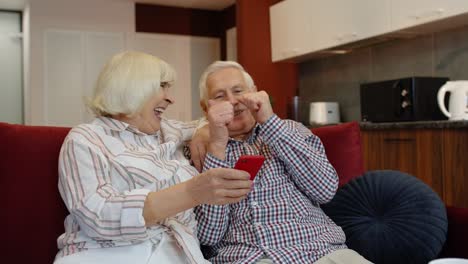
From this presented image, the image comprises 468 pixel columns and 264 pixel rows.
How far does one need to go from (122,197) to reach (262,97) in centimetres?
58

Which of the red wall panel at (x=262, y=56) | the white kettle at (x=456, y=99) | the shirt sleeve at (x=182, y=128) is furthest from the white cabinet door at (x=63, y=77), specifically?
the shirt sleeve at (x=182, y=128)

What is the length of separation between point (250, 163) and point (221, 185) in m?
0.11

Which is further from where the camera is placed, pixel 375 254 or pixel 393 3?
pixel 393 3

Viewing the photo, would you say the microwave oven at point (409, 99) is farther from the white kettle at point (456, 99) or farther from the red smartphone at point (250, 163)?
the red smartphone at point (250, 163)

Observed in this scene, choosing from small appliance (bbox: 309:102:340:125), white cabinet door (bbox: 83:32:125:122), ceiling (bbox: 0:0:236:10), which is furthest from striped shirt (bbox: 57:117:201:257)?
ceiling (bbox: 0:0:236:10)

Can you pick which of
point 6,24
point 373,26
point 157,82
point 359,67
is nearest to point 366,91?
point 373,26

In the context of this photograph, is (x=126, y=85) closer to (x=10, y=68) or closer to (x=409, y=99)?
(x=409, y=99)

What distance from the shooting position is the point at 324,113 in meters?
4.71

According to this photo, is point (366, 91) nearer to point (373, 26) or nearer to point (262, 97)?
point (373, 26)

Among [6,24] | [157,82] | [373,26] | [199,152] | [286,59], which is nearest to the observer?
[157,82]

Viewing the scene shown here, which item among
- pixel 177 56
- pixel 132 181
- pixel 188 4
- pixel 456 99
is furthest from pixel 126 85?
pixel 188 4

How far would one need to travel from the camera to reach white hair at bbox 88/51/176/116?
5.05 ft

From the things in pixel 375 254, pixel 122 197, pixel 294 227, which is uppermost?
pixel 122 197

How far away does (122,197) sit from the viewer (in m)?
1.34
